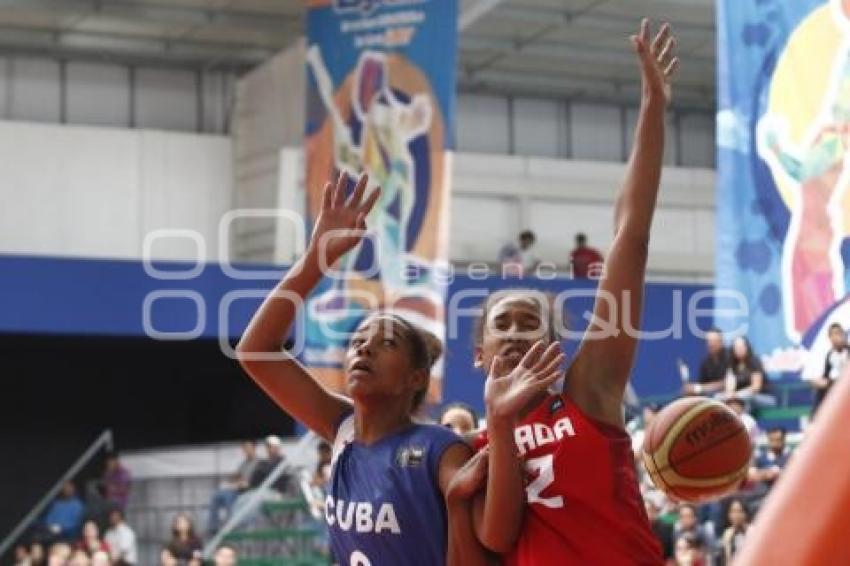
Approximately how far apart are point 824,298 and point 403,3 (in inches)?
284

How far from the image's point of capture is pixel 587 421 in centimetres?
367

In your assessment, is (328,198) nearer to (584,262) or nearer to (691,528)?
(691,528)

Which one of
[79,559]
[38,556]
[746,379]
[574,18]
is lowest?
[38,556]

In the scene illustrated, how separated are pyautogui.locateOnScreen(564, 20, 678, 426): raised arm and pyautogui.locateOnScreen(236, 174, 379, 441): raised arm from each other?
69 cm

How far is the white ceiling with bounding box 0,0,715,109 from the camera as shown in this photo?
24984mm

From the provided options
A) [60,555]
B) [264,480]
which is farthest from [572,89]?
[60,555]

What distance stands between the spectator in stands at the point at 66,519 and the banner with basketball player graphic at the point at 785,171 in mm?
11717

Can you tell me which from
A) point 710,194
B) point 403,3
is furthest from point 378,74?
point 710,194

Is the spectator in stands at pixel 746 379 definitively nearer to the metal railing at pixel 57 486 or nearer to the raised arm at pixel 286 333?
the raised arm at pixel 286 333

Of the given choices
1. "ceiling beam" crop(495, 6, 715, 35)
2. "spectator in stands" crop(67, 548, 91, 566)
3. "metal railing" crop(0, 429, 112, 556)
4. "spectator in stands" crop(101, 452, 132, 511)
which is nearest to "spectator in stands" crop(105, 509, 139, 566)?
"spectator in stands" crop(67, 548, 91, 566)

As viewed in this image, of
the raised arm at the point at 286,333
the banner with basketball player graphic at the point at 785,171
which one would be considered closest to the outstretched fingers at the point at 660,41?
the raised arm at the point at 286,333

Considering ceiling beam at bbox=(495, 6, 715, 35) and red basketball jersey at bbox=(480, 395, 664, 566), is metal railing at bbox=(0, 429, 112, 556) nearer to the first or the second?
ceiling beam at bbox=(495, 6, 715, 35)

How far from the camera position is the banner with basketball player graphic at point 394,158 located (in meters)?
16.6

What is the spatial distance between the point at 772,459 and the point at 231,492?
771 centimetres
